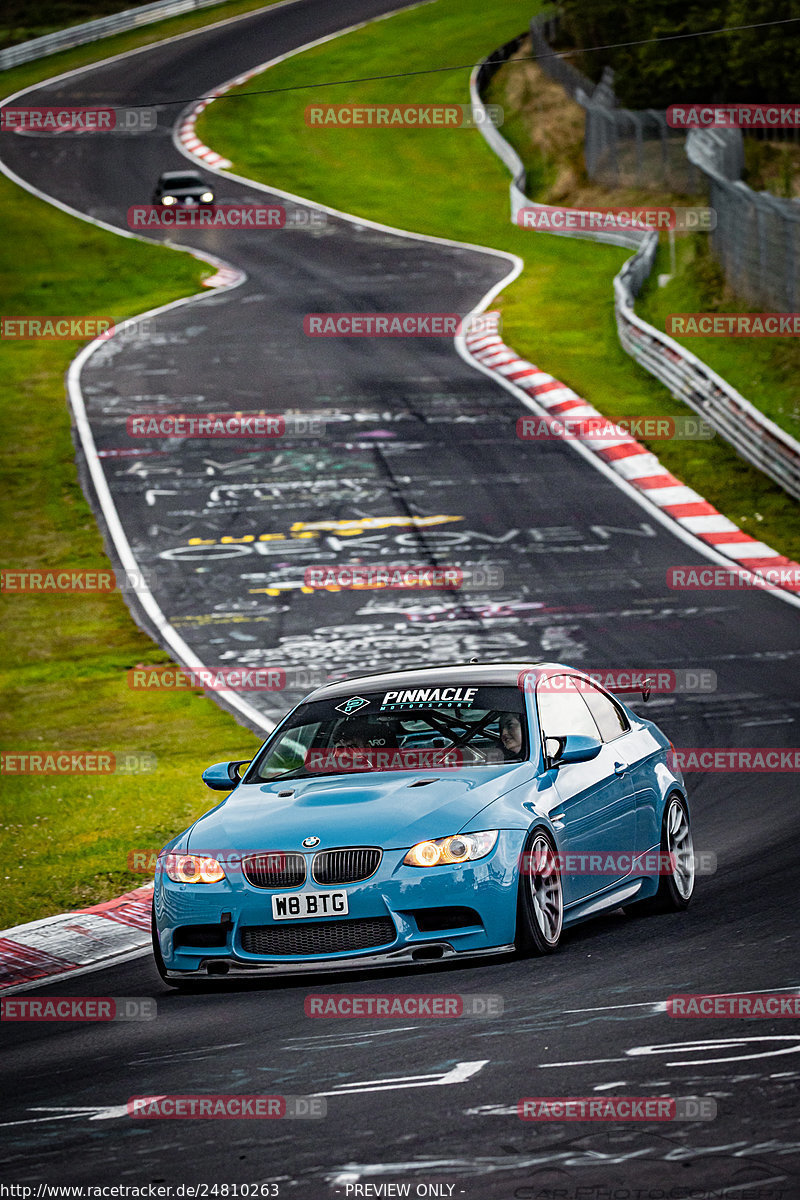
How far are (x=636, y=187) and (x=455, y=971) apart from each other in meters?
40.9

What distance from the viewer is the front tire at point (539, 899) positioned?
8.03 m

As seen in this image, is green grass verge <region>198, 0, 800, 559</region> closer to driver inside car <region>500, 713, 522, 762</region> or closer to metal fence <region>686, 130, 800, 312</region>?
metal fence <region>686, 130, 800, 312</region>

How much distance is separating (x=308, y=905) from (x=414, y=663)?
9689mm

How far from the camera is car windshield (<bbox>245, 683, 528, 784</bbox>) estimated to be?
8906 millimetres

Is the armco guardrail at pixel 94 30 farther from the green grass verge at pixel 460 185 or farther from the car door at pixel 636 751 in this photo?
the car door at pixel 636 751

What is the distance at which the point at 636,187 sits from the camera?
46.7 m

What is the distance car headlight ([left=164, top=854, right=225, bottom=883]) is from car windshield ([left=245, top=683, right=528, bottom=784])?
0.88m

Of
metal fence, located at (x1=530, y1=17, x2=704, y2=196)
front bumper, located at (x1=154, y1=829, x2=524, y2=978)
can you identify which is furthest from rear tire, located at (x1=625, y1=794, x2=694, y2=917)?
metal fence, located at (x1=530, y1=17, x2=704, y2=196)

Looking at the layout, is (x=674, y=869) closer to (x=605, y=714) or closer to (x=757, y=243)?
(x=605, y=714)

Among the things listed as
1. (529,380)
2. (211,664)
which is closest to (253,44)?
(529,380)

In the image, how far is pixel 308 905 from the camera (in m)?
7.93

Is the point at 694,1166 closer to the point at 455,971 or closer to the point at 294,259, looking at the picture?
the point at 455,971

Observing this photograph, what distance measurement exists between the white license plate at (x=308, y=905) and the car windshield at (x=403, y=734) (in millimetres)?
1080

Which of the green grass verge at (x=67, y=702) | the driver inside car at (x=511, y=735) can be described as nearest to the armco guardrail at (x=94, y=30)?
the green grass verge at (x=67, y=702)
